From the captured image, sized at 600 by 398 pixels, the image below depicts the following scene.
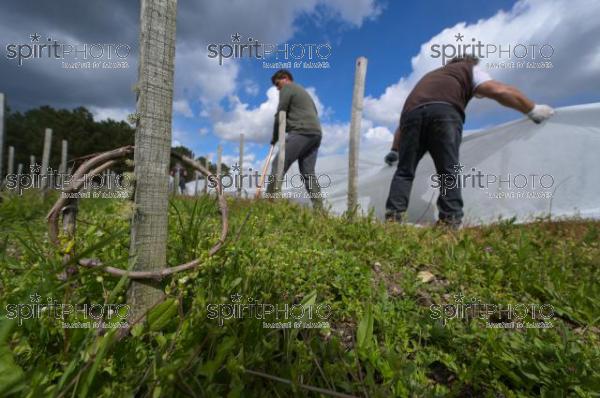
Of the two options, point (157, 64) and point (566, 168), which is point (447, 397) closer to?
point (157, 64)

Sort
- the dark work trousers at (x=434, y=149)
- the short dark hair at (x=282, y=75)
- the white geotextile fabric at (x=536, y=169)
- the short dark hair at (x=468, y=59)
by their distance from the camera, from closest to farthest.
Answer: the dark work trousers at (x=434, y=149), the short dark hair at (x=468, y=59), the white geotextile fabric at (x=536, y=169), the short dark hair at (x=282, y=75)

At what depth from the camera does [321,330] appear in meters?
1.25

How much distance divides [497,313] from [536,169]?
3.90 metres

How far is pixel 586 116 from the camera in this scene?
4.14 meters

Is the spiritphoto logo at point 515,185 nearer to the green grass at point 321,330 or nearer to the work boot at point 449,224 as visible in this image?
the work boot at point 449,224

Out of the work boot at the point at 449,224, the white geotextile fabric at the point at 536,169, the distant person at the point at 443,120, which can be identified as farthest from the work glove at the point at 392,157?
the work boot at the point at 449,224

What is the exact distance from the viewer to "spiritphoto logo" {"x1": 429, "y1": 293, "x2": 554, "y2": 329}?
4.58 ft

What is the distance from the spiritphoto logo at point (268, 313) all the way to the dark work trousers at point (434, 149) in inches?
99.4

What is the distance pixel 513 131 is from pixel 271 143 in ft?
14.8

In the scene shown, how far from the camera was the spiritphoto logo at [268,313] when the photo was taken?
1100mm

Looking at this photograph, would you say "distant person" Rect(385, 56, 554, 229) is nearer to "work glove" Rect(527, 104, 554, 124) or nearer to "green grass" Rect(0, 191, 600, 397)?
"work glove" Rect(527, 104, 554, 124)

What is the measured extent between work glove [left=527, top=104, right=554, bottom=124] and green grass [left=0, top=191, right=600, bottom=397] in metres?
2.61

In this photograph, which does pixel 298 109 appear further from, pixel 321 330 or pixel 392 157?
pixel 321 330

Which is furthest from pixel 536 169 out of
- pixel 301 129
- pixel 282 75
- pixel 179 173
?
pixel 179 173
